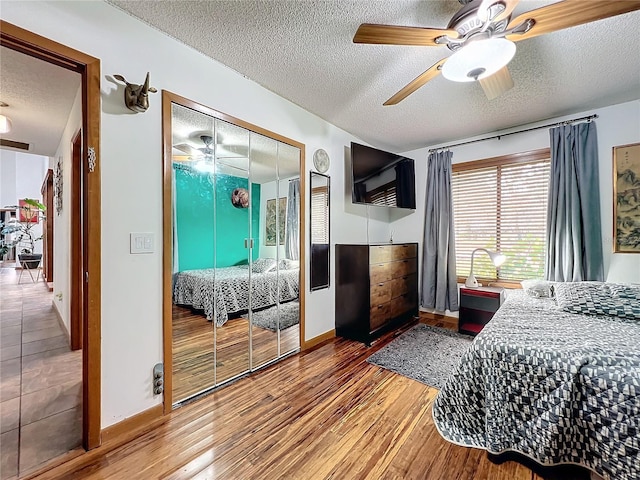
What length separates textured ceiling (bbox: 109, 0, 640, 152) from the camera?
4.96 feet

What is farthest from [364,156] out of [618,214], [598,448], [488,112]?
[598,448]

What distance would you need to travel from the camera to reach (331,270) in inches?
120

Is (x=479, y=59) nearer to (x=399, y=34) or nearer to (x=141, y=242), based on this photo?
(x=399, y=34)

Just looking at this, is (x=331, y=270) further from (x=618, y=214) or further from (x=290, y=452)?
(x=618, y=214)

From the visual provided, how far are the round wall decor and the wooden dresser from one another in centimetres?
91

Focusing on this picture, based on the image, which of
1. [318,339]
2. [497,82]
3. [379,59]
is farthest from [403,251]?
[379,59]

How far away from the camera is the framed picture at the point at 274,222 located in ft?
7.83

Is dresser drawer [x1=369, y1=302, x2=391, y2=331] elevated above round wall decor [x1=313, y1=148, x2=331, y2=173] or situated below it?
below

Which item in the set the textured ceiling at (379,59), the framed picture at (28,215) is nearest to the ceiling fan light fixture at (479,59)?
the textured ceiling at (379,59)

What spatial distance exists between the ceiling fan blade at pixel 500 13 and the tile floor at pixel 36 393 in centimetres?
304

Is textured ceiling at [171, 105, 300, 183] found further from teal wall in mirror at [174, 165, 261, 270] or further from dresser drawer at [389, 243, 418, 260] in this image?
dresser drawer at [389, 243, 418, 260]

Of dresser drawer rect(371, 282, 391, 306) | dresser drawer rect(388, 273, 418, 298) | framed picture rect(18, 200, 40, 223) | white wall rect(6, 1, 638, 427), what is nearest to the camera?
white wall rect(6, 1, 638, 427)

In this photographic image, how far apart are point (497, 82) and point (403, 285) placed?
→ 2.34 metres

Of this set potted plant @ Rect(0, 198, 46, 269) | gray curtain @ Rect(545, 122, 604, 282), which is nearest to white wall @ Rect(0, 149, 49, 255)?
potted plant @ Rect(0, 198, 46, 269)
